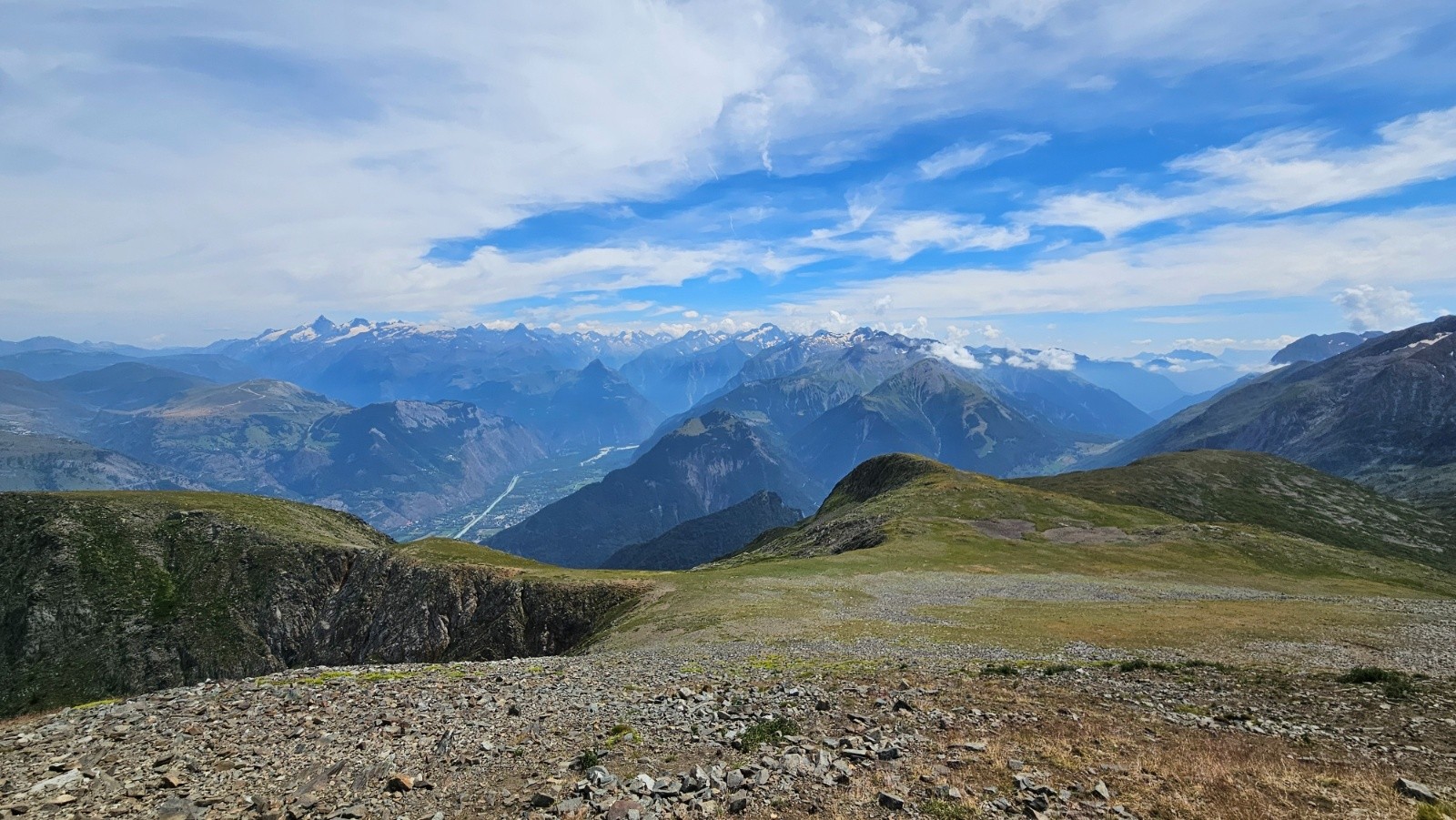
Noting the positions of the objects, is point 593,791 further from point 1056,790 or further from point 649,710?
point 1056,790

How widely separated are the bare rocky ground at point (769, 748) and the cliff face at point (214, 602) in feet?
135

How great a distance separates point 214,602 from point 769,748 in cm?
10965

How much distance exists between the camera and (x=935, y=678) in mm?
24766

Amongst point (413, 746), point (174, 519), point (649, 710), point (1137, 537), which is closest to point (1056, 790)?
point (649, 710)

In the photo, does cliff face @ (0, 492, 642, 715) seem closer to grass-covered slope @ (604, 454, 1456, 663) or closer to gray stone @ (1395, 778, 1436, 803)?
grass-covered slope @ (604, 454, 1456, 663)

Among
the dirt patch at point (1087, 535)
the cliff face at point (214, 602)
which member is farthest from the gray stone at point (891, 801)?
the dirt patch at point (1087, 535)

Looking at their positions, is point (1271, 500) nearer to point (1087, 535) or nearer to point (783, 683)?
point (1087, 535)

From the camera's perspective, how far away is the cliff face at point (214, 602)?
237ft

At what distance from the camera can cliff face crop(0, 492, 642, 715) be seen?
72.3 meters

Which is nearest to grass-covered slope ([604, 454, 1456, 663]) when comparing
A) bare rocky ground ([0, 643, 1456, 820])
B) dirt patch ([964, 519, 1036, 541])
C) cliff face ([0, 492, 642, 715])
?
dirt patch ([964, 519, 1036, 541])

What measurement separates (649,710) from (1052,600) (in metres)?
41.8

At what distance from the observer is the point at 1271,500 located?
16212 cm

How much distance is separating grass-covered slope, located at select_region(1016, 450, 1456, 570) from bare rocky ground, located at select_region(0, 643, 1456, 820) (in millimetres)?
141046

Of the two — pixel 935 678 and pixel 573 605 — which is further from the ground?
pixel 935 678
